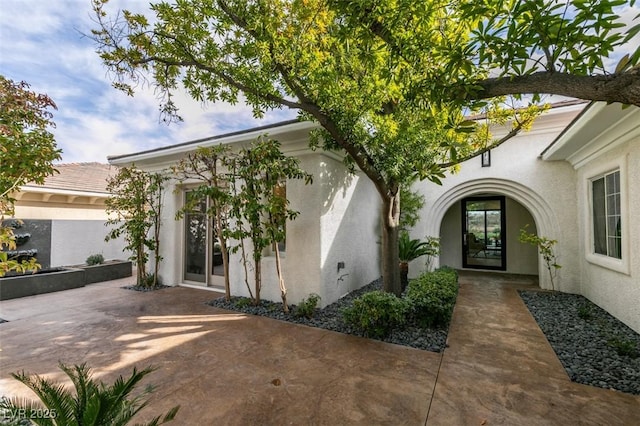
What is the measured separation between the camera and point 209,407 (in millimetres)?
2943

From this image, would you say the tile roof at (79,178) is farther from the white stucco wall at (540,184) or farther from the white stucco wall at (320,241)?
the white stucco wall at (540,184)

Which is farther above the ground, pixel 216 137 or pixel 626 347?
pixel 216 137

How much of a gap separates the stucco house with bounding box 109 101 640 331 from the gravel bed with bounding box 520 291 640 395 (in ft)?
1.42

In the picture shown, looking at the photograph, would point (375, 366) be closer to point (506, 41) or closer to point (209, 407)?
point (209, 407)

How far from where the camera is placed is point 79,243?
436 inches

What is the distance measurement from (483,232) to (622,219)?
6.58 metres

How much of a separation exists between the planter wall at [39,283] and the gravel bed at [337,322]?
5.14 meters

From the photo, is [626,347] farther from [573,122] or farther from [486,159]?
[486,159]

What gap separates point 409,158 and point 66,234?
12914 millimetres

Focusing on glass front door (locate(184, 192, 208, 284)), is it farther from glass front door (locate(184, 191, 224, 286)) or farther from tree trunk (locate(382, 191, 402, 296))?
tree trunk (locate(382, 191, 402, 296))

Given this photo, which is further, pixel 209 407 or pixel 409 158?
pixel 409 158

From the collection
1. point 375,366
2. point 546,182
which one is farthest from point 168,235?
point 546,182

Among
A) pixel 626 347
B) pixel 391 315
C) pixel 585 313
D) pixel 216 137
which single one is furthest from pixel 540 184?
pixel 216 137

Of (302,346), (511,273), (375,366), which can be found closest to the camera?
(375,366)
